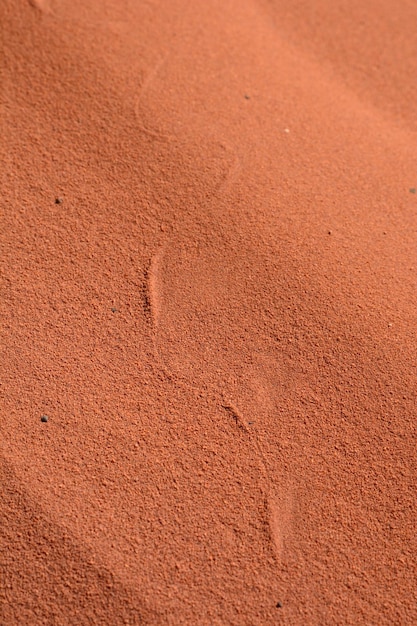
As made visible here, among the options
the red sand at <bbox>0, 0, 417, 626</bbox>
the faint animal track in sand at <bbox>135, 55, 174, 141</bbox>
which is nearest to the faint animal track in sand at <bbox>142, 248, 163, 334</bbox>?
the red sand at <bbox>0, 0, 417, 626</bbox>

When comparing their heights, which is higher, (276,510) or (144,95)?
(144,95)

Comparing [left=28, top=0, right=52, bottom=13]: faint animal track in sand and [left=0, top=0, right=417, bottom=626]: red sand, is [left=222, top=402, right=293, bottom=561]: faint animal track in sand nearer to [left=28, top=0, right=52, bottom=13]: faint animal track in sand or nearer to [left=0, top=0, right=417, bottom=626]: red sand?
[left=0, top=0, right=417, bottom=626]: red sand

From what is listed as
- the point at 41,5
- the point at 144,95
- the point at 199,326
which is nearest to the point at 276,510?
the point at 199,326

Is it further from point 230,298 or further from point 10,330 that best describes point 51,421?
point 230,298

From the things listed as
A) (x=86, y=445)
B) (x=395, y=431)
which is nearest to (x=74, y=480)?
(x=86, y=445)

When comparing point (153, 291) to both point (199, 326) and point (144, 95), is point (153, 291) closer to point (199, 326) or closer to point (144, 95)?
point (199, 326)

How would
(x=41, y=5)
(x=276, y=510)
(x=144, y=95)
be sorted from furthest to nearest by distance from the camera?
(x=41, y=5) < (x=144, y=95) < (x=276, y=510)
